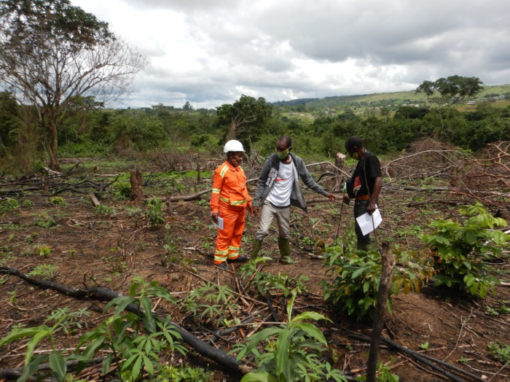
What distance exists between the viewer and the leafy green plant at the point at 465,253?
282 centimetres

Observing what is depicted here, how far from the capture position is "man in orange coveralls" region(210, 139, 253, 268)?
3842mm

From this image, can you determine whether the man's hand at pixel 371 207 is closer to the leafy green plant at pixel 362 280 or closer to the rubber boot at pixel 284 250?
the leafy green plant at pixel 362 280

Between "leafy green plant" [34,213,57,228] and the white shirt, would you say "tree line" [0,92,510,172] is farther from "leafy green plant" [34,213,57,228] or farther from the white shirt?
the white shirt

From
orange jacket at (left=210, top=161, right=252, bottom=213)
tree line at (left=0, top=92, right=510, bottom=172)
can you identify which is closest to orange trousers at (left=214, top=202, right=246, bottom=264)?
orange jacket at (left=210, top=161, right=252, bottom=213)

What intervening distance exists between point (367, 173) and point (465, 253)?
1235 mm

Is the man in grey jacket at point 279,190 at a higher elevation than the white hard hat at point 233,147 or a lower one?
lower

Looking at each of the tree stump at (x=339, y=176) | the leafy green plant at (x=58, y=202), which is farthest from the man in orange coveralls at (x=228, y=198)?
the leafy green plant at (x=58, y=202)

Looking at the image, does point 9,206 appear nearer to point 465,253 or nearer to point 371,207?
point 371,207

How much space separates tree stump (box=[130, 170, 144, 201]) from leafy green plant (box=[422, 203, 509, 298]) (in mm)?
6913

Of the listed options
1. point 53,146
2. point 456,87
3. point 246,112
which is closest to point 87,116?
point 53,146

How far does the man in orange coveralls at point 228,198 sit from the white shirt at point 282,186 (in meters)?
0.39

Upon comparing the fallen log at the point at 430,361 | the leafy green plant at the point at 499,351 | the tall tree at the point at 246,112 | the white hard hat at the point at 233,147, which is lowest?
the leafy green plant at the point at 499,351

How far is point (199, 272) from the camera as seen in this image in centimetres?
389

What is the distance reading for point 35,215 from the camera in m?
6.65
